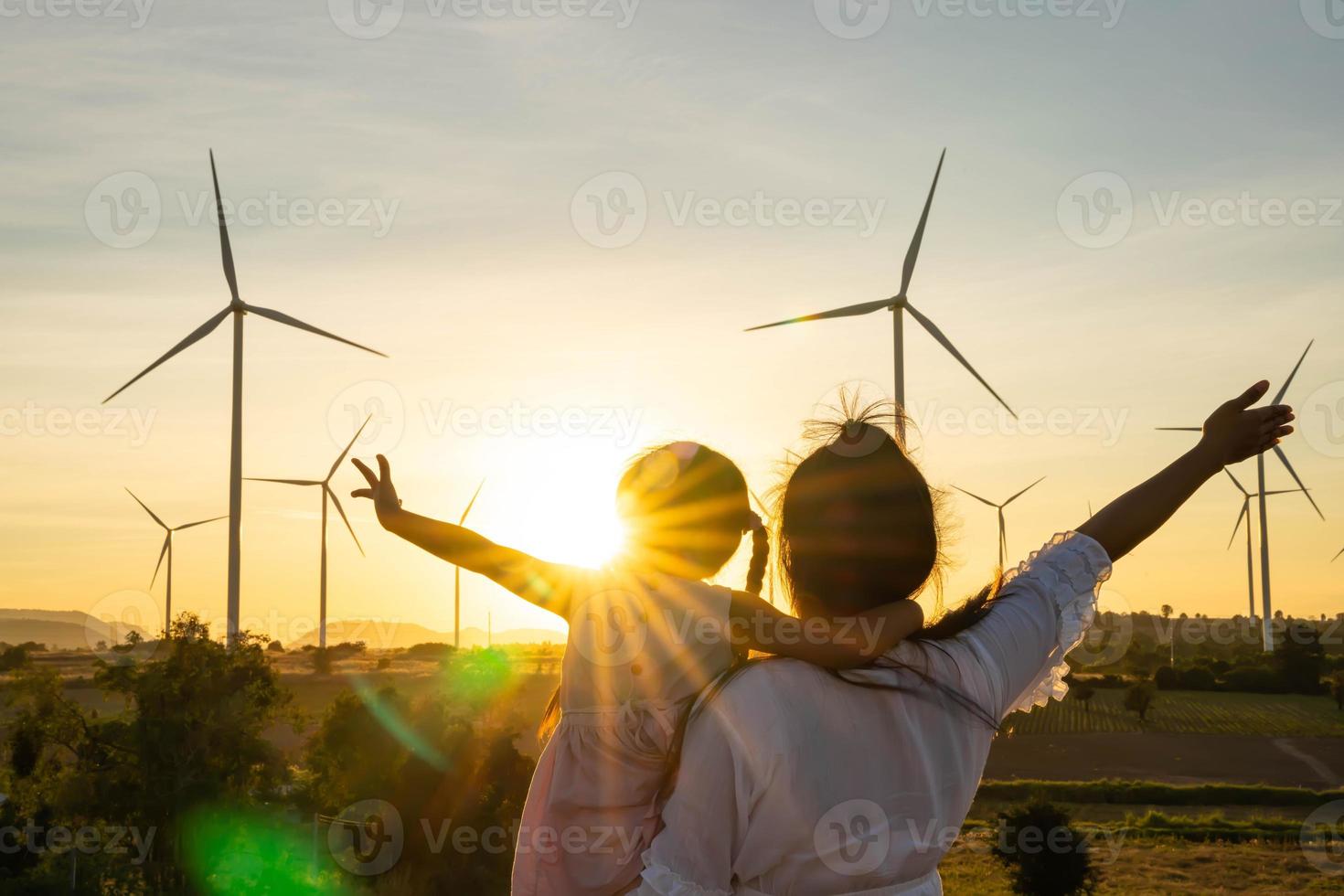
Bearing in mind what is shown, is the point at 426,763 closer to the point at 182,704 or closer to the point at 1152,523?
the point at 182,704

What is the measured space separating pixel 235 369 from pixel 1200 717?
103 meters

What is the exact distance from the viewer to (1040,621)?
13.4 ft

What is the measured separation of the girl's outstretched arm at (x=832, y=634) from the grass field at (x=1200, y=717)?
112 metres

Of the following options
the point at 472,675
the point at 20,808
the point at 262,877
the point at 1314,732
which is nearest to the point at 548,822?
the point at 262,877

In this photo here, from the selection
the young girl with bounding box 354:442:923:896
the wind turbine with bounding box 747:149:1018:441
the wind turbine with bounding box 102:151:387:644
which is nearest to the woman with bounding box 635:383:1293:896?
the young girl with bounding box 354:442:923:896

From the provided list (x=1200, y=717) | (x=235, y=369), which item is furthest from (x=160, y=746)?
(x=1200, y=717)

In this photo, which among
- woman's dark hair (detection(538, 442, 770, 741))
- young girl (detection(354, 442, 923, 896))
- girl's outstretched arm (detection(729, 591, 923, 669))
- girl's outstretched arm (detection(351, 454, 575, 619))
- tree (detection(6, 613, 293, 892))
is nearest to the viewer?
girl's outstretched arm (detection(729, 591, 923, 669))

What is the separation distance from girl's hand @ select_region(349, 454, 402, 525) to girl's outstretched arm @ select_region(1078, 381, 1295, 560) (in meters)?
2.34

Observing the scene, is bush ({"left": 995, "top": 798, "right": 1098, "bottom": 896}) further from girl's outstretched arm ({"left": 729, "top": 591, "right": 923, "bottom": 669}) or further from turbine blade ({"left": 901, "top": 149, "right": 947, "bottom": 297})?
girl's outstretched arm ({"left": 729, "top": 591, "right": 923, "bottom": 669})

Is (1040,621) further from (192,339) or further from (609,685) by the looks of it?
(192,339)

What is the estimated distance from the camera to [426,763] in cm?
4581

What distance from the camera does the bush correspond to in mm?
56438

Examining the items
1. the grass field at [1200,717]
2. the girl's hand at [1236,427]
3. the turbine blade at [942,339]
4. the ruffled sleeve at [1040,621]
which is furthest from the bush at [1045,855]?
the ruffled sleeve at [1040,621]

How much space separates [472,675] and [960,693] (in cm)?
5832
